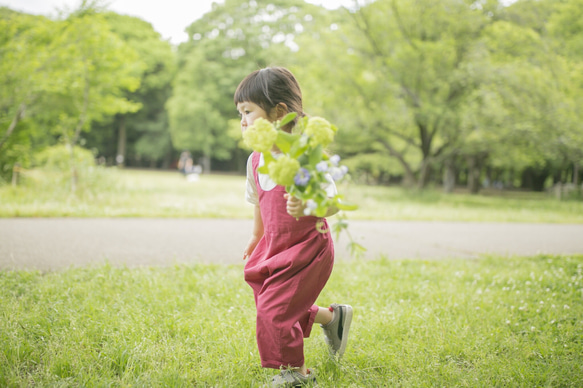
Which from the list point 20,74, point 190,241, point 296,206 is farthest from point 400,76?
point 296,206

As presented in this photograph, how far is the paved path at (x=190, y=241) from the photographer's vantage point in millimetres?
4527

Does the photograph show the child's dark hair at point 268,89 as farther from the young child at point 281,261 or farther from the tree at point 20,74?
the tree at point 20,74

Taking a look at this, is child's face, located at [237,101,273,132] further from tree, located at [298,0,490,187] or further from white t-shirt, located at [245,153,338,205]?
tree, located at [298,0,490,187]

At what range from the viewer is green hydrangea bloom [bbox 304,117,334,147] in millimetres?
1656

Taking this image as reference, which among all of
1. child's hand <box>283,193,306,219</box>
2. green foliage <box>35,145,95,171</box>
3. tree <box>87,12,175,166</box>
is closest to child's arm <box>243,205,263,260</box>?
child's hand <box>283,193,306,219</box>

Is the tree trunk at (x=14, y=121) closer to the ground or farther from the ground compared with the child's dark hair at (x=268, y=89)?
farther from the ground

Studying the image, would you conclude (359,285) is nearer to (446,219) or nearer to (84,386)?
(84,386)

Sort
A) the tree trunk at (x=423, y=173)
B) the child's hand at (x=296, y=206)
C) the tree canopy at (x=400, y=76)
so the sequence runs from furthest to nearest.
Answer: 1. the tree trunk at (x=423, y=173)
2. the tree canopy at (x=400, y=76)
3. the child's hand at (x=296, y=206)

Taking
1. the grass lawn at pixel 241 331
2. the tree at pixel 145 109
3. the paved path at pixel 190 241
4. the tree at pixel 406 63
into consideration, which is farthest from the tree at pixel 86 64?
the tree at pixel 145 109

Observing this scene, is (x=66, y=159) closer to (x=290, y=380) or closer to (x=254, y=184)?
(x=254, y=184)

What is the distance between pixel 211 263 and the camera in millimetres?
4434

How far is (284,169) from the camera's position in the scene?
1614 millimetres

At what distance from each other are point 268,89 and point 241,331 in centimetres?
162

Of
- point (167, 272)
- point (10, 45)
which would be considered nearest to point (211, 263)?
point (167, 272)
